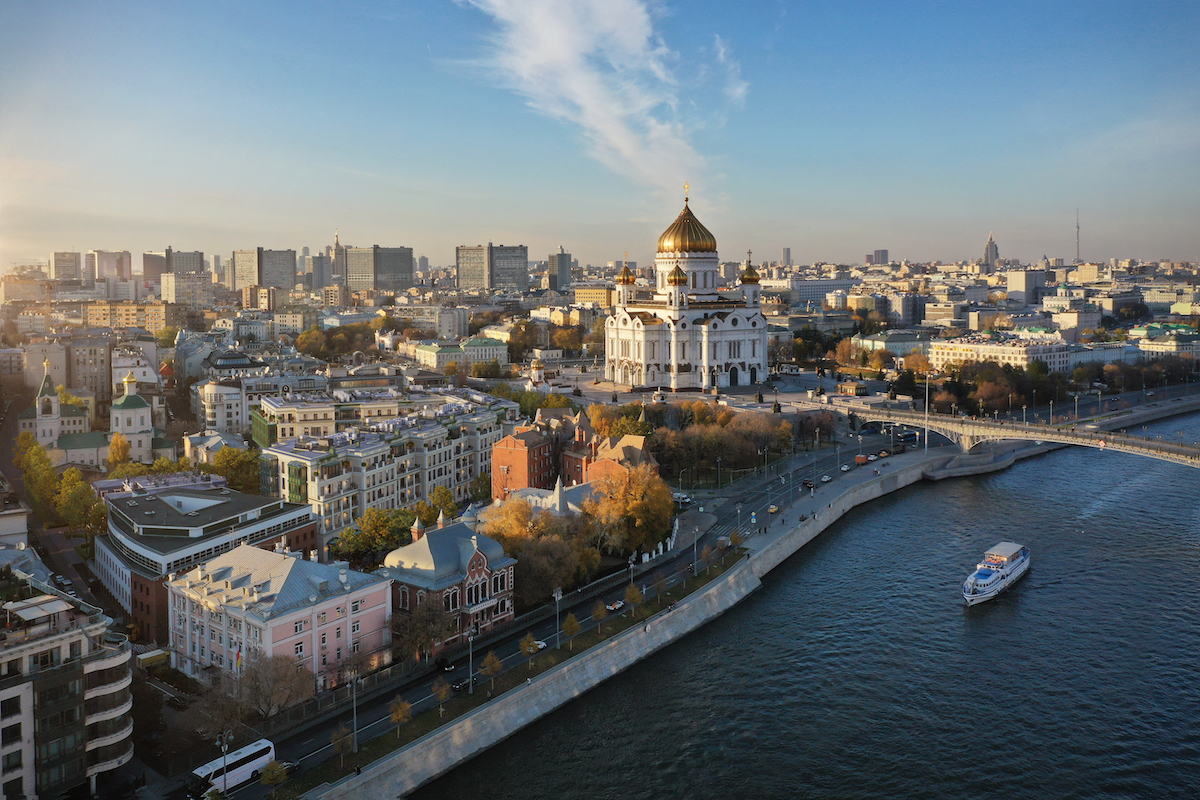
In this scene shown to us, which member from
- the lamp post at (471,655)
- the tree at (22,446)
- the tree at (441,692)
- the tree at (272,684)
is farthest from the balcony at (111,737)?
the tree at (22,446)

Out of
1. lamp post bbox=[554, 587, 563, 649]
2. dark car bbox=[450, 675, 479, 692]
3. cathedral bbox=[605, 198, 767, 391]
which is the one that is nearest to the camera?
dark car bbox=[450, 675, 479, 692]

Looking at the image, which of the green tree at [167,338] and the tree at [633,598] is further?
the green tree at [167,338]

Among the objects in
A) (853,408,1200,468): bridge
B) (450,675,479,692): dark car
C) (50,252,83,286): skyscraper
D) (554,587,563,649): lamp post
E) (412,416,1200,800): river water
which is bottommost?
(412,416,1200,800): river water

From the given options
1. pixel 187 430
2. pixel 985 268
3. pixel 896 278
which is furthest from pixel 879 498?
pixel 985 268

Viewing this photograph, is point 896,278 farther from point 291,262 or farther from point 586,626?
point 586,626

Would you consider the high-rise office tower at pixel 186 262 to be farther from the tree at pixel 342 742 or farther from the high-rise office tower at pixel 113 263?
the tree at pixel 342 742

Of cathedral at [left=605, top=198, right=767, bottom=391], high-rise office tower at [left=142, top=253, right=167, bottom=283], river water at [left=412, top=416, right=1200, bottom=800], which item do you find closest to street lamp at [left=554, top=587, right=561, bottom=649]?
river water at [left=412, top=416, right=1200, bottom=800]

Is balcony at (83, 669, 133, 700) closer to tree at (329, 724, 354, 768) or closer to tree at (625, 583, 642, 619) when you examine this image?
tree at (329, 724, 354, 768)
